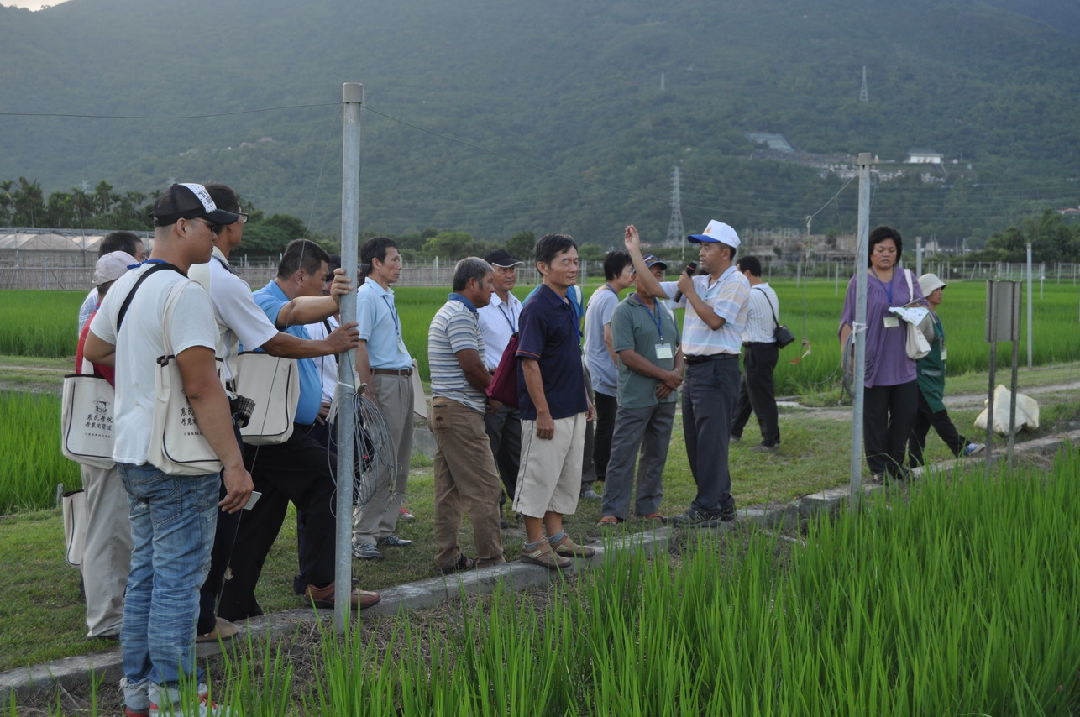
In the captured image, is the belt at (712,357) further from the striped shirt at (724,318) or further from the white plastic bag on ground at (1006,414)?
the white plastic bag on ground at (1006,414)

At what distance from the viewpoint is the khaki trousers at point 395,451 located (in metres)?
5.46

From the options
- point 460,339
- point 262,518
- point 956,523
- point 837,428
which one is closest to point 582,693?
point 262,518

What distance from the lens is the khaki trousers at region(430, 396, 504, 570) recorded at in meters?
5.20

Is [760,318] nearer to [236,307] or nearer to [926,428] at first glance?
[926,428]

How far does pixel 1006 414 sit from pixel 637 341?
14.6 ft

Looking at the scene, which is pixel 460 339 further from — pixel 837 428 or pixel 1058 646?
pixel 837 428

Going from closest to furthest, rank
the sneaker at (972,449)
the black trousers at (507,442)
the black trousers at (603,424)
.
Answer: the black trousers at (507,442) < the black trousers at (603,424) < the sneaker at (972,449)

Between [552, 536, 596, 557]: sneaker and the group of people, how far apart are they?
1 centimetres

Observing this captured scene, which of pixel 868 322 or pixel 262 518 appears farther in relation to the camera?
pixel 868 322

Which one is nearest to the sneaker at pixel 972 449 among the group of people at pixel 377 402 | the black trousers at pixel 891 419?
the group of people at pixel 377 402

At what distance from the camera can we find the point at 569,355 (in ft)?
17.1

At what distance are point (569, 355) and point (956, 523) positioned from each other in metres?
1.84

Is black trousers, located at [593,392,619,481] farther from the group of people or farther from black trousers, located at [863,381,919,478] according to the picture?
black trousers, located at [863,381,919,478]

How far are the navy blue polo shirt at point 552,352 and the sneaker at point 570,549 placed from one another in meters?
0.59
